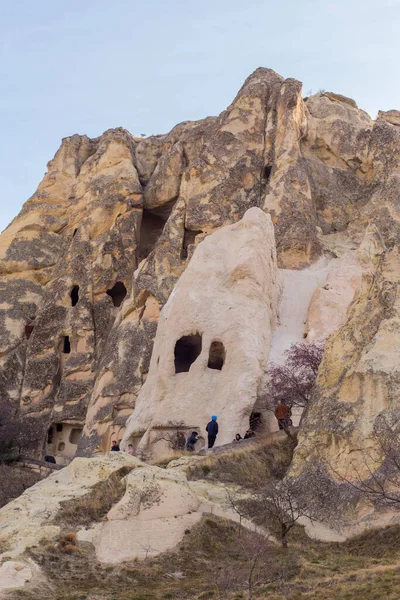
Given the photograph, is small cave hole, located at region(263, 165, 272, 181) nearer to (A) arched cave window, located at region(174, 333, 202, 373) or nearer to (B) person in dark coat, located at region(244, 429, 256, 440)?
(A) arched cave window, located at region(174, 333, 202, 373)

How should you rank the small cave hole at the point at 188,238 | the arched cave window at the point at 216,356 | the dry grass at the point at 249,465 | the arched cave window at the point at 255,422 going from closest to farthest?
the dry grass at the point at 249,465
the arched cave window at the point at 255,422
the arched cave window at the point at 216,356
the small cave hole at the point at 188,238

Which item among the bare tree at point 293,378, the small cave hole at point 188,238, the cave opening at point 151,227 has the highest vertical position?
the cave opening at point 151,227

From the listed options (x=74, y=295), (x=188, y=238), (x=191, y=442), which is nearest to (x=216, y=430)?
(x=191, y=442)

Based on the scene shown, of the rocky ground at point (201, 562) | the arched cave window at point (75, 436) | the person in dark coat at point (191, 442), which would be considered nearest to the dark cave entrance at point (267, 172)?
the arched cave window at point (75, 436)

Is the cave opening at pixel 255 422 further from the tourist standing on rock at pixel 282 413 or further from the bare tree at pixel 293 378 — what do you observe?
the tourist standing on rock at pixel 282 413

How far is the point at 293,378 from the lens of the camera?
23.3 metres

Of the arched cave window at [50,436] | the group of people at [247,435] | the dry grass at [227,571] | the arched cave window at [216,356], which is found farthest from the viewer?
the arched cave window at [50,436]

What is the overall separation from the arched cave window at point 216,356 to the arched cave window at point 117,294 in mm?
13908

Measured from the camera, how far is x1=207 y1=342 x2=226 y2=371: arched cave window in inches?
1047

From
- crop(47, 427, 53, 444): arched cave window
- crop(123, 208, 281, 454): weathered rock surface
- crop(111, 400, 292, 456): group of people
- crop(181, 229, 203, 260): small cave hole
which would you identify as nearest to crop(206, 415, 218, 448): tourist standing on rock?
crop(111, 400, 292, 456): group of people

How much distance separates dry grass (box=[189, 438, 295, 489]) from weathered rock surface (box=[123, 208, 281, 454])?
99.9 inches

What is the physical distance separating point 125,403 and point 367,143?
18333 mm

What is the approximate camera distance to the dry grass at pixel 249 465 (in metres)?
19.3

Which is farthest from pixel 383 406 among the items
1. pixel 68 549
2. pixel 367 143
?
pixel 367 143
